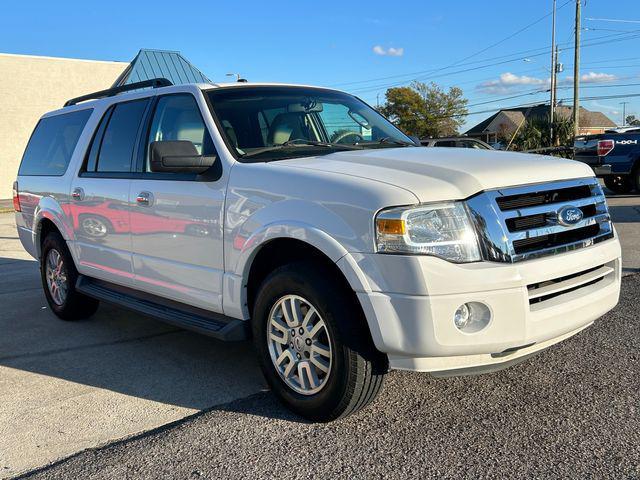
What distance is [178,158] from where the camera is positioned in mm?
3699

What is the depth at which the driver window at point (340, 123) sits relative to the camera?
14.9ft

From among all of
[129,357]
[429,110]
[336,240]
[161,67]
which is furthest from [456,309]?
[429,110]

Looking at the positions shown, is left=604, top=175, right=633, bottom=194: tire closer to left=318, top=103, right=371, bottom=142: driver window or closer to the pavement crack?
left=318, top=103, right=371, bottom=142: driver window

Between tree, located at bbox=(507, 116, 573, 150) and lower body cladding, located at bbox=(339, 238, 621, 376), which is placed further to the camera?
tree, located at bbox=(507, 116, 573, 150)

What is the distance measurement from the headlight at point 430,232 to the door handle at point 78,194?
321 centimetres

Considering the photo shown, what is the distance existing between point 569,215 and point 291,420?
6.15 ft

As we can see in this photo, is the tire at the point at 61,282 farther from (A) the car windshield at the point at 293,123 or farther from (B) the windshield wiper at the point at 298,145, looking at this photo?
(B) the windshield wiper at the point at 298,145

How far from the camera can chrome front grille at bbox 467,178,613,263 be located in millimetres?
2922

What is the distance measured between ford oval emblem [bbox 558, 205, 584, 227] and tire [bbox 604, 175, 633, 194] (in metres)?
12.8

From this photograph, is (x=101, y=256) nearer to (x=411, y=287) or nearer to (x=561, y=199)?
(x=411, y=287)

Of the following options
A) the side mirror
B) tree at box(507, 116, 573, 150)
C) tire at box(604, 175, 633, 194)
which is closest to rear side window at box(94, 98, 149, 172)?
the side mirror

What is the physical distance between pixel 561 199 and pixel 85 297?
14.1ft

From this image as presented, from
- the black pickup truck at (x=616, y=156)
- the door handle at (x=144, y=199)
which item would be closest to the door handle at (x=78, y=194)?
the door handle at (x=144, y=199)

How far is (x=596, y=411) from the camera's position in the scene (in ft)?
10.8
